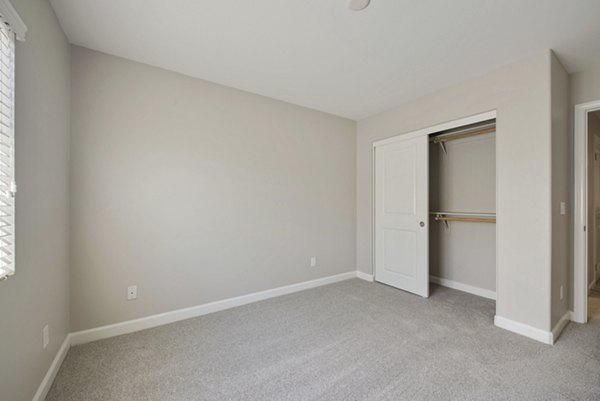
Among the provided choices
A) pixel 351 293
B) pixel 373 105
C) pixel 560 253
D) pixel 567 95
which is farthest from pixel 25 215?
pixel 567 95

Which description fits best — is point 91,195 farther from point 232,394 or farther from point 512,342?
point 512,342

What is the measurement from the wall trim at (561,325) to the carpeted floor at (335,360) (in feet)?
0.16

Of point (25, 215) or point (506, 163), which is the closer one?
point (25, 215)

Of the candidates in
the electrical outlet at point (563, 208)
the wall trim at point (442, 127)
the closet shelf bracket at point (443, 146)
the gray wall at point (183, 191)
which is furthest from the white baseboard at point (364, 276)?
the electrical outlet at point (563, 208)

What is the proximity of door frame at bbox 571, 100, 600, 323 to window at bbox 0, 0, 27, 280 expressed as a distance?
13.7ft

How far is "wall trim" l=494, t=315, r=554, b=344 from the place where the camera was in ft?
7.21

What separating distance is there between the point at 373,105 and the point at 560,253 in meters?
2.49

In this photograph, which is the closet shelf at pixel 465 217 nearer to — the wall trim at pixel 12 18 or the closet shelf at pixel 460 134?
the closet shelf at pixel 460 134

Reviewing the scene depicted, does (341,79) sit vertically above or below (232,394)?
above

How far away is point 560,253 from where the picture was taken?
2406 mm

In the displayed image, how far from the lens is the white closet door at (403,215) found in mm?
3289

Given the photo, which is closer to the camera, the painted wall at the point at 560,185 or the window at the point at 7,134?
the window at the point at 7,134

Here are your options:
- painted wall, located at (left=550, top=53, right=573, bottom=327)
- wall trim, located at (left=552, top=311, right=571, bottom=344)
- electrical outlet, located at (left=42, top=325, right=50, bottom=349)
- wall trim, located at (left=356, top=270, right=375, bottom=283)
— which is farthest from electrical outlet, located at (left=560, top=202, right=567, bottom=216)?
electrical outlet, located at (left=42, top=325, right=50, bottom=349)

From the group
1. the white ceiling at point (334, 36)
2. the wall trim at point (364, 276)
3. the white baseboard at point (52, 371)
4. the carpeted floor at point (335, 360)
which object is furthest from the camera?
the wall trim at point (364, 276)
